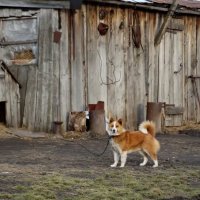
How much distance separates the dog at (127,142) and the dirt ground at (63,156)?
24cm

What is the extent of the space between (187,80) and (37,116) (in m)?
6.14

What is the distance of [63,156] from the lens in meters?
12.1

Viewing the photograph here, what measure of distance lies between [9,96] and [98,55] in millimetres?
2684

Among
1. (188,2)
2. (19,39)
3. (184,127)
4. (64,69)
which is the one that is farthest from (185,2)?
(19,39)

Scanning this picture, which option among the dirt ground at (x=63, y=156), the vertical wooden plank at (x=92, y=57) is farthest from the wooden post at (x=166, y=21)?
the dirt ground at (x=63, y=156)

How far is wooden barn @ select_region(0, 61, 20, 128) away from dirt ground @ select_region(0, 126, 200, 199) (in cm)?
73

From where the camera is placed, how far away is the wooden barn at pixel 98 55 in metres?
15.0

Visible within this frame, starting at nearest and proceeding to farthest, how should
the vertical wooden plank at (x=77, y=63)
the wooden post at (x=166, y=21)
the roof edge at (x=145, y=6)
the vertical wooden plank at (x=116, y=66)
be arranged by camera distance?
the vertical wooden plank at (x=77, y=63), the roof edge at (x=145, y=6), the vertical wooden plank at (x=116, y=66), the wooden post at (x=166, y=21)

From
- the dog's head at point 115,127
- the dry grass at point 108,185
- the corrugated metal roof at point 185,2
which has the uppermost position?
the corrugated metal roof at point 185,2

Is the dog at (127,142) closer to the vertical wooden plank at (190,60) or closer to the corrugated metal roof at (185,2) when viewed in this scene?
the corrugated metal roof at (185,2)

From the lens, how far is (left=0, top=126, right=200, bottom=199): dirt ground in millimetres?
10039

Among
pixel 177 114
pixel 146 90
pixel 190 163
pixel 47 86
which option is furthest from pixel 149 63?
pixel 190 163

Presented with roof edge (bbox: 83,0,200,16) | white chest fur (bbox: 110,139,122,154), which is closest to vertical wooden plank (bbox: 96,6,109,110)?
roof edge (bbox: 83,0,200,16)

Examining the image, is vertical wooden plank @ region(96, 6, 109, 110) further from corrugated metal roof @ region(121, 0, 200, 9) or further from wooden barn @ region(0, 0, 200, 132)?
corrugated metal roof @ region(121, 0, 200, 9)
